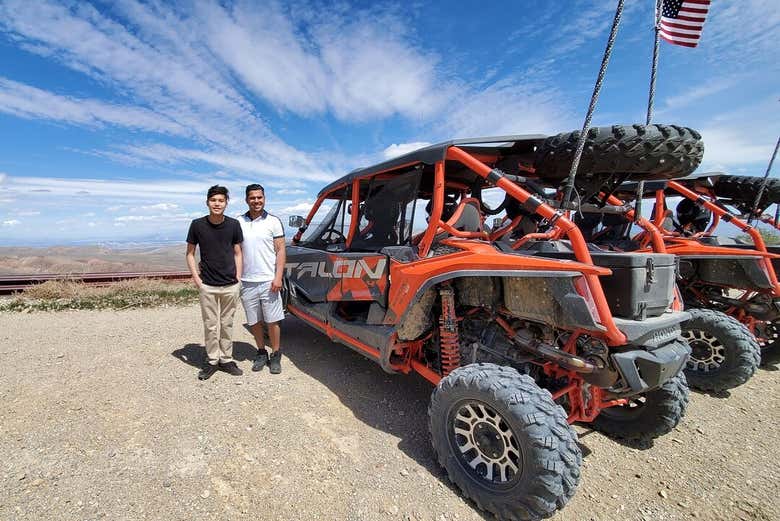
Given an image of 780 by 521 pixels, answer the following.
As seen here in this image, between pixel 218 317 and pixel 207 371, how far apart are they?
0.60 meters

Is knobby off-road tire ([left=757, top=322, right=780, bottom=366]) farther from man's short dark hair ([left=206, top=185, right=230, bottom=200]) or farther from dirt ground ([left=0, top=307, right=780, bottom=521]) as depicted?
man's short dark hair ([left=206, top=185, right=230, bottom=200])

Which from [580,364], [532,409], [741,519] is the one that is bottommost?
[741,519]

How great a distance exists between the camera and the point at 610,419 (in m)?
3.08

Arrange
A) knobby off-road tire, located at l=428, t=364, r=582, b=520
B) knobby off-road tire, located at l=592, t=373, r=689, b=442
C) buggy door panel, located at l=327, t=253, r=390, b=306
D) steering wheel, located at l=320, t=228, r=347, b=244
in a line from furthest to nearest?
steering wheel, located at l=320, t=228, r=347, b=244
buggy door panel, located at l=327, t=253, r=390, b=306
knobby off-road tire, located at l=592, t=373, r=689, b=442
knobby off-road tire, located at l=428, t=364, r=582, b=520

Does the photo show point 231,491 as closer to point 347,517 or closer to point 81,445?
point 347,517

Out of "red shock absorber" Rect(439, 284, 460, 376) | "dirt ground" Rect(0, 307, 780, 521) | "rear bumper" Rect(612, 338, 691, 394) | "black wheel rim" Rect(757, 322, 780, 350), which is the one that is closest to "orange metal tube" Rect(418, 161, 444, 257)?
"red shock absorber" Rect(439, 284, 460, 376)

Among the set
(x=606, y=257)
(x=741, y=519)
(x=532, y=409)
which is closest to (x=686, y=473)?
(x=741, y=519)

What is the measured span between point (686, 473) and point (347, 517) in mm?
2447

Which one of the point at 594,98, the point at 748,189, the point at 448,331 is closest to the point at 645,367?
the point at 448,331

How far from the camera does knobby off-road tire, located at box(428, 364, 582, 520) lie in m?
2.01

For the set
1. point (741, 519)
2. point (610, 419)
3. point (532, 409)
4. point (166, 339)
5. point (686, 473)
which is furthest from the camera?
point (166, 339)

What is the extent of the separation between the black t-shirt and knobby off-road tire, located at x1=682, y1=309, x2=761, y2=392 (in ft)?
15.9

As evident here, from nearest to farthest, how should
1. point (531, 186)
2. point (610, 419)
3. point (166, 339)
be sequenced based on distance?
1. point (531, 186)
2. point (610, 419)
3. point (166, 339)

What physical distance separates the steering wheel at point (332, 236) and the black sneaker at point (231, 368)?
6.01 ft
